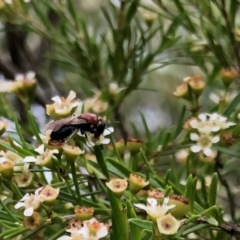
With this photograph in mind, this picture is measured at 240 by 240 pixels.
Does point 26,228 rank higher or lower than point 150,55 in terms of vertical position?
lower

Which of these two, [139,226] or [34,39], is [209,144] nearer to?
[139,226]

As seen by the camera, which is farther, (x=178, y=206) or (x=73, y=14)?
(x=73, y=14)

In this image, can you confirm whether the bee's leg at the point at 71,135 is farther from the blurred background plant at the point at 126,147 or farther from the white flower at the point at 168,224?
the white flower at the point at 168,224

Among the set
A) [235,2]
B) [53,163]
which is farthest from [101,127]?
[235,2]

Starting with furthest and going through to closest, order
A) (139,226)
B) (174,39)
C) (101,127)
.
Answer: (174,39) < (101,127) < (139,226)

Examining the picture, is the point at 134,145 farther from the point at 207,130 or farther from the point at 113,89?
the point at 113,89

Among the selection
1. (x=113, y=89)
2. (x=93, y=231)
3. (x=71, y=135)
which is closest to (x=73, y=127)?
(x=71, y=135)
